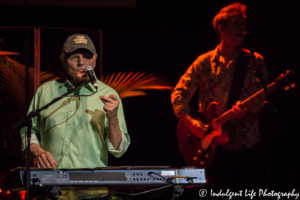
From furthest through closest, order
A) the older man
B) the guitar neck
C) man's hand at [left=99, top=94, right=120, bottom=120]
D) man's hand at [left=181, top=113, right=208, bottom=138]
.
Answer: man's hand at [left=181, top=113, right=208, bottom=138], the guitar neck, the older man, man's hand at [left=99, top=94, right=120, bottom=120]

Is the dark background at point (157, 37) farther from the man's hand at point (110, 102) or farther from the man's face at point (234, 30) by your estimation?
the man's hand at point (110, 102)

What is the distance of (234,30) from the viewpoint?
394 centimetres

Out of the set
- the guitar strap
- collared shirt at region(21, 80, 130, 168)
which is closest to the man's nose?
collared shirt at region(21, 80, 130, 168)

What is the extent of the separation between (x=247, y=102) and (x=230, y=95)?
0.64 ft

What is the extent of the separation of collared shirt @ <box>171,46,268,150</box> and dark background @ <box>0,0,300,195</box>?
0.11m

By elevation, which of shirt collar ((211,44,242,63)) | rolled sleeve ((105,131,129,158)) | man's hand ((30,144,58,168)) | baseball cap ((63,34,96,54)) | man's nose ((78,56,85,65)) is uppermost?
shirt collar ((211,44,242,63))

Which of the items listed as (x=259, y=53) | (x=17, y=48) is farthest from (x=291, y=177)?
(x=17, y=48)

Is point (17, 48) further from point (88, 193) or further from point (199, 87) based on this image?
point (88, 193)

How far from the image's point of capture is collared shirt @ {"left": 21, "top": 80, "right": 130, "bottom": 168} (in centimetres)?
246

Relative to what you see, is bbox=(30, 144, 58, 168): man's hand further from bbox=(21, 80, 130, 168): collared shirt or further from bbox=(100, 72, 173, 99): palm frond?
bbox=(100, 72, 173, 99): palm frond

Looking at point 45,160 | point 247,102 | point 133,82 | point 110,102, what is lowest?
point 45,160

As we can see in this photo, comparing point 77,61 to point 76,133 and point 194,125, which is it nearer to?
point 76,133

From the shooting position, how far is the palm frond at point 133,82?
416 cm

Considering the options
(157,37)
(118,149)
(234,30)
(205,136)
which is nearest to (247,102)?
(205,136)
